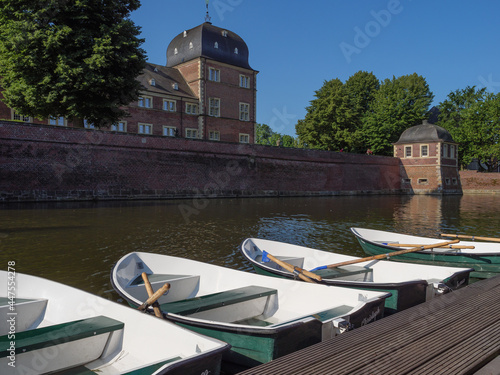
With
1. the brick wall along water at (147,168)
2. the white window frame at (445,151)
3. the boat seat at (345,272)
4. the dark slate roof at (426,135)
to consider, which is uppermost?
the dark slate roof at (426,135)

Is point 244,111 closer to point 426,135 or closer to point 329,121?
point 329,121

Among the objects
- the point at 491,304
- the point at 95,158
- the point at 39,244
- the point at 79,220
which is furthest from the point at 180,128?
the point at 491,304

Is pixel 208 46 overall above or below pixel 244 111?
above

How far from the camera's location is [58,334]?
3.71 m

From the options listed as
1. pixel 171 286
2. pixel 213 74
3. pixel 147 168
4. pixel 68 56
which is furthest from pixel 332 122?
pixel 171 286

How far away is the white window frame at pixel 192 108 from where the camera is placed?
42.0 metres

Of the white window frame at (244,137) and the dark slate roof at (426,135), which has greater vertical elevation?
the dark slate roof at (426,135)

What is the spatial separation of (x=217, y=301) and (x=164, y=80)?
1557 inches

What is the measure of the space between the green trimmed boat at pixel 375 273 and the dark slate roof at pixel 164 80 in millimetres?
34003

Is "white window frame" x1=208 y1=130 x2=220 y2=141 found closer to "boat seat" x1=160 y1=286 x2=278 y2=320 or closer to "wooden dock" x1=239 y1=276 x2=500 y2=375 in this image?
"boat seat" x1=160 y1=286 x2=278 y2=320

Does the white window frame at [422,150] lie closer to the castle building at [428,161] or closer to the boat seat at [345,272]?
the castle building at [428,161]

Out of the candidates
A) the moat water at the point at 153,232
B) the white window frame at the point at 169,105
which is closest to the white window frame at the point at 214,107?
the white window frame at the point at 169,105

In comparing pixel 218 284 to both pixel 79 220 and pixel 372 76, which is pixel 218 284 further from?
pixel 372 76

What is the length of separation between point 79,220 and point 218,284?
11.4 meters
